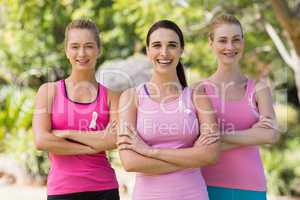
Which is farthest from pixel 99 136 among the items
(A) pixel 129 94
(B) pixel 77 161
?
(A) pixel 129 94

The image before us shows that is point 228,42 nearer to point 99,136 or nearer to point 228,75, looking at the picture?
point 228,75

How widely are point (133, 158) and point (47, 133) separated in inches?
22.4

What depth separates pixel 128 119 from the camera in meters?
2.88

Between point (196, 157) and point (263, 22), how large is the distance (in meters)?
6.41

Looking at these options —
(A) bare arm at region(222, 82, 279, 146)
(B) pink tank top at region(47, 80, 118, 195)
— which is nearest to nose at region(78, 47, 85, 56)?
(B) pink tank top at region(47, 80, 118, 195)

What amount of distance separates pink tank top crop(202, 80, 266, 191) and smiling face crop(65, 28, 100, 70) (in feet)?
2.17

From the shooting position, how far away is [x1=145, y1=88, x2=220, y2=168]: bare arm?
2.79 m

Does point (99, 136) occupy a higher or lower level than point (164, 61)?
lower

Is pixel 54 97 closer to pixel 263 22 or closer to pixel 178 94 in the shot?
pixel 178 94

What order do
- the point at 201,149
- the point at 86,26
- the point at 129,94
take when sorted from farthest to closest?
the point at 86,26 → the point at 129,94 → the point at 201,149

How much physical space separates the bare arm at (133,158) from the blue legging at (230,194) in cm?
38

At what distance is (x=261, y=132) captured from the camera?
3.07m

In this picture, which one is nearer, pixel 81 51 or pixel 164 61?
pixel 164 61

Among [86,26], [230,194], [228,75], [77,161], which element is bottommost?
[230,194]
